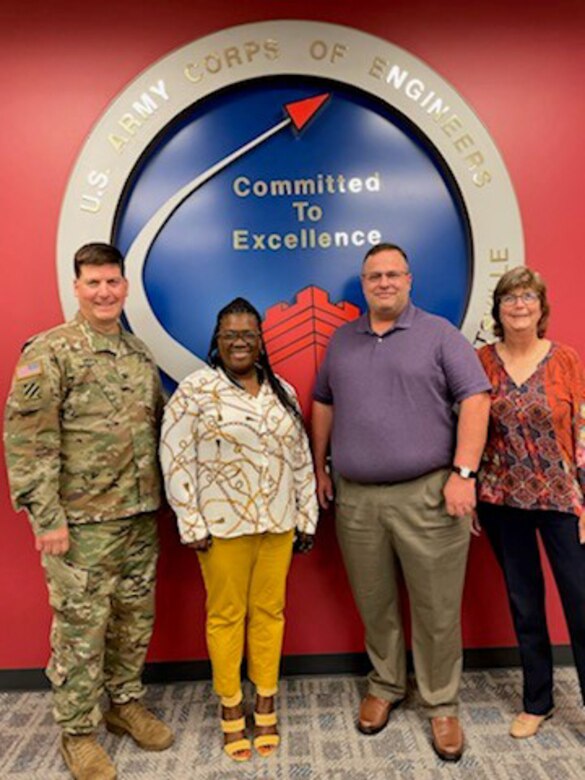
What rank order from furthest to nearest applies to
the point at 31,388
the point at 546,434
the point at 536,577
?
the point at 536,577 → the point at 546,434 → the point at 31,388

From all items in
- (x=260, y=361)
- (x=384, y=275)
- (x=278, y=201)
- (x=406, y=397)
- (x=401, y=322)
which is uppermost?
(x=278, y=201)

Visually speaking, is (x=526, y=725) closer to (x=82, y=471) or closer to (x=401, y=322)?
(x=401, y=322)

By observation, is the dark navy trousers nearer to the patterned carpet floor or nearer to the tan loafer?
the tan loafer

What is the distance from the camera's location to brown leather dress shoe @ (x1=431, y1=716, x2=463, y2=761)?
1.89 meters

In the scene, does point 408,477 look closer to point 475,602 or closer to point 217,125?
point 475,602

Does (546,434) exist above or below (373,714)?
above

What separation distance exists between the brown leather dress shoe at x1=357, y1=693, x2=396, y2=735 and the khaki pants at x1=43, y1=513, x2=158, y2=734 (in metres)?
0.83

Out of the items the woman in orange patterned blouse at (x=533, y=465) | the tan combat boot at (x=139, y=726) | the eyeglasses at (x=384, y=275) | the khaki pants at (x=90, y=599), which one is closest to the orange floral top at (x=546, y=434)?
the woman in orange patterned blouse at (x=533, y=465)

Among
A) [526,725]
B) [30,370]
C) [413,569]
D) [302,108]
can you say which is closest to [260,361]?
[30,370]

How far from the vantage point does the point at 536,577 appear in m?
1.96

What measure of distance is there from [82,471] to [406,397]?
3.31ft

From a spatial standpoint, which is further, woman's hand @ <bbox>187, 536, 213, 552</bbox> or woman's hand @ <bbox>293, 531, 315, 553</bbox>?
woman's hand @ <bbox>293, 531, 315, 553</bbox>

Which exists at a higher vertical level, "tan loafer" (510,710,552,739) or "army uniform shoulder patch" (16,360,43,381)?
"army uniform shoulder patch" (16,360,43,381)

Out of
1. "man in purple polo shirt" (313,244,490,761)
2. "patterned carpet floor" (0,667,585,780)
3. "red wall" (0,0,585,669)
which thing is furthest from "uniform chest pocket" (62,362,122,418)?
"patterned carpet floor" (0,667,585,780)
